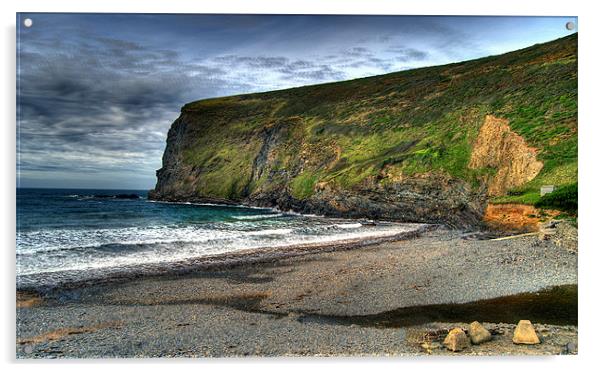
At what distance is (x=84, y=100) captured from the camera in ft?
20.1

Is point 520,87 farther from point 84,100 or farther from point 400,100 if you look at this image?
point 84,100

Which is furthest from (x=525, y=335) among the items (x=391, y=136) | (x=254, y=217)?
(x=254, y=217)

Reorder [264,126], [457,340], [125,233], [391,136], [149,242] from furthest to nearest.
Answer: [391,136]
[149,242]
[264,126]
[125,233]
[457,340]

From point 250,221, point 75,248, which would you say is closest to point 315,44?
point 75,248

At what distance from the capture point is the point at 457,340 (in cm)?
507

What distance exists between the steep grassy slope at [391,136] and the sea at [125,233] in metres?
1.01

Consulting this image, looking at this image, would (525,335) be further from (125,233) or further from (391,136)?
(125,233)

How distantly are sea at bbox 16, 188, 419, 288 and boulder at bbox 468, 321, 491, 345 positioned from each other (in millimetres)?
5715

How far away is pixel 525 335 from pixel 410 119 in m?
6.26

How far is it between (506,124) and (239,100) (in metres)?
5.59

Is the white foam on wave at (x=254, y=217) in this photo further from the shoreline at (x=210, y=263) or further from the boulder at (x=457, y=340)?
the boulder at (x=457, y=340)

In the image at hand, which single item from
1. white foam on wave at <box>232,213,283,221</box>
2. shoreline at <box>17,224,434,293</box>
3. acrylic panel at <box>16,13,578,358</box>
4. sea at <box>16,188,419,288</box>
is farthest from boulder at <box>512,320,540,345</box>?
white foam on wave at <box>232,213,283,221</box>

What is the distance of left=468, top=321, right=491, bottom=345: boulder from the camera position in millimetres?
5125

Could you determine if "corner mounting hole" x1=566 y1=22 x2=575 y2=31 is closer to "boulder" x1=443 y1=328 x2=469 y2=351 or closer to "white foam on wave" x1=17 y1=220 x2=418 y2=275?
"boulder" x1=443 y1=328 x2=469 y2=351
